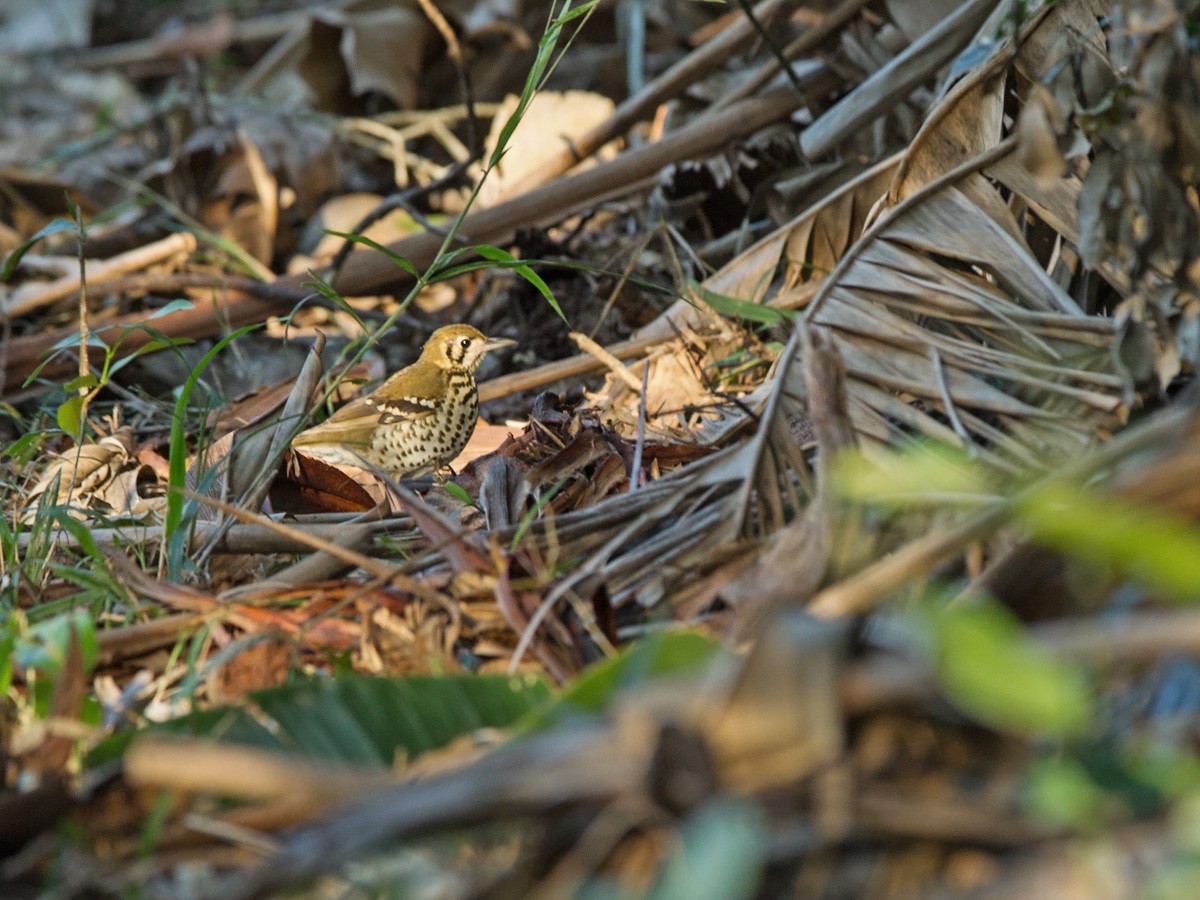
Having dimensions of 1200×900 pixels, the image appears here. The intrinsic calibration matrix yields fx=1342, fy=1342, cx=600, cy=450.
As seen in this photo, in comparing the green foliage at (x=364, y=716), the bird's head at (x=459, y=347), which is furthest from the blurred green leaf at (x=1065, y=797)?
the bird's head at (x=459, y=347)

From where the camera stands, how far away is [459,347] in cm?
441

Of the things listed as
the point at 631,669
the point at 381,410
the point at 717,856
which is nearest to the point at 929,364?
the point at 631,669

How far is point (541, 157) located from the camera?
5.51 meters

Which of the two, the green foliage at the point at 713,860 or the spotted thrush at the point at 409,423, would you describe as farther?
the spotted thrush at the point at 409,423

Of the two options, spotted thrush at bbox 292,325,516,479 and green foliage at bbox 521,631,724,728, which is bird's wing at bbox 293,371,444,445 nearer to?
spotted thrush at bbox 292,325,516,479

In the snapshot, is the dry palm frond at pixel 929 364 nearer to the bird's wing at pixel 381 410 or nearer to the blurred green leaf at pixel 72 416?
Result: the blurred green leaf at pixel 72 416

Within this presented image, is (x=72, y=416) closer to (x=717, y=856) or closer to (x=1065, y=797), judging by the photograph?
(x=717, y=856)

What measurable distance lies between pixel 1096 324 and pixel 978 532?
40.2 inches

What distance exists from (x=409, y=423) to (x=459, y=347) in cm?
43

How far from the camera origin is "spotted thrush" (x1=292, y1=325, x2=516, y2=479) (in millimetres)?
3975

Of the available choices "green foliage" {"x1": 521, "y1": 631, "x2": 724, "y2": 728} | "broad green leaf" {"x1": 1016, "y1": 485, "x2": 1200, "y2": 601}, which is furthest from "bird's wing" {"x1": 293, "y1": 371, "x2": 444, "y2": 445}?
"broad green leaf" {"x1": 1016, "y1": 485, "x2": 1200, "y2": 601}

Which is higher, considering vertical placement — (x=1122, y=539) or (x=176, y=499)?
(x=176, y=499)

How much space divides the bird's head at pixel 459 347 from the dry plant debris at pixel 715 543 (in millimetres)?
225

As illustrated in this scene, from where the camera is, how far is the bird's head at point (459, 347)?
14.3 feet
